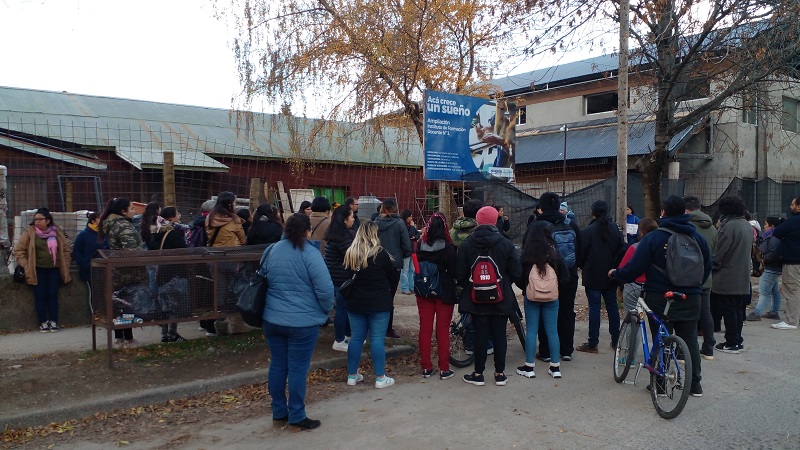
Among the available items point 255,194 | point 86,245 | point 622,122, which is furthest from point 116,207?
point 622,122

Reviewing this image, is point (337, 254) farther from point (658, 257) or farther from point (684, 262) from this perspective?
point (684, 262)

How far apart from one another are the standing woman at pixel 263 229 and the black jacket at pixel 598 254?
3.84 metres

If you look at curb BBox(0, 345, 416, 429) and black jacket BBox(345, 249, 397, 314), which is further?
black jacket BBox(345, 249, 397, 314)

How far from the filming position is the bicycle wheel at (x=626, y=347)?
19.7 feet

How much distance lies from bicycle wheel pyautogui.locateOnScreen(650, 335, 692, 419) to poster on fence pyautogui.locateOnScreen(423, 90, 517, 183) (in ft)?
23.7

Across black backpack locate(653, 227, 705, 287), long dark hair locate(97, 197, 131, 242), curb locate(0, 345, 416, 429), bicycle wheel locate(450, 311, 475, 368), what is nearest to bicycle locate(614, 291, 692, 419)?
black backpack locate(653, 227, 705, 287)

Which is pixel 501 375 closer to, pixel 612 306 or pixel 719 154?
pixel 612 306

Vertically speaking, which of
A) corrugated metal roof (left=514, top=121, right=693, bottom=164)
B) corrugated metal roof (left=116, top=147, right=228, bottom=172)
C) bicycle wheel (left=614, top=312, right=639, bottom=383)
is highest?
corrugated metal roof (left=514, top=121, right=693, bottom=164)

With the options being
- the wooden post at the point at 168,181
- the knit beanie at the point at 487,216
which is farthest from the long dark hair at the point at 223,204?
the knit beanie at the point at 487,216

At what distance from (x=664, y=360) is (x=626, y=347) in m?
0.81

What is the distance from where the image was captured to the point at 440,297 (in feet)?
20.6

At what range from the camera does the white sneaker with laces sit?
20.2ft

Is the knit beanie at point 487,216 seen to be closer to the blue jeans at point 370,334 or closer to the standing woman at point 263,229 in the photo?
the blue jeans at point 370,334

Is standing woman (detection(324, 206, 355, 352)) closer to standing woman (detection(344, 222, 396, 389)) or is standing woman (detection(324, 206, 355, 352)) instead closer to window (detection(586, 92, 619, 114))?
standing woman (detection(344, 222, 396, 389))
